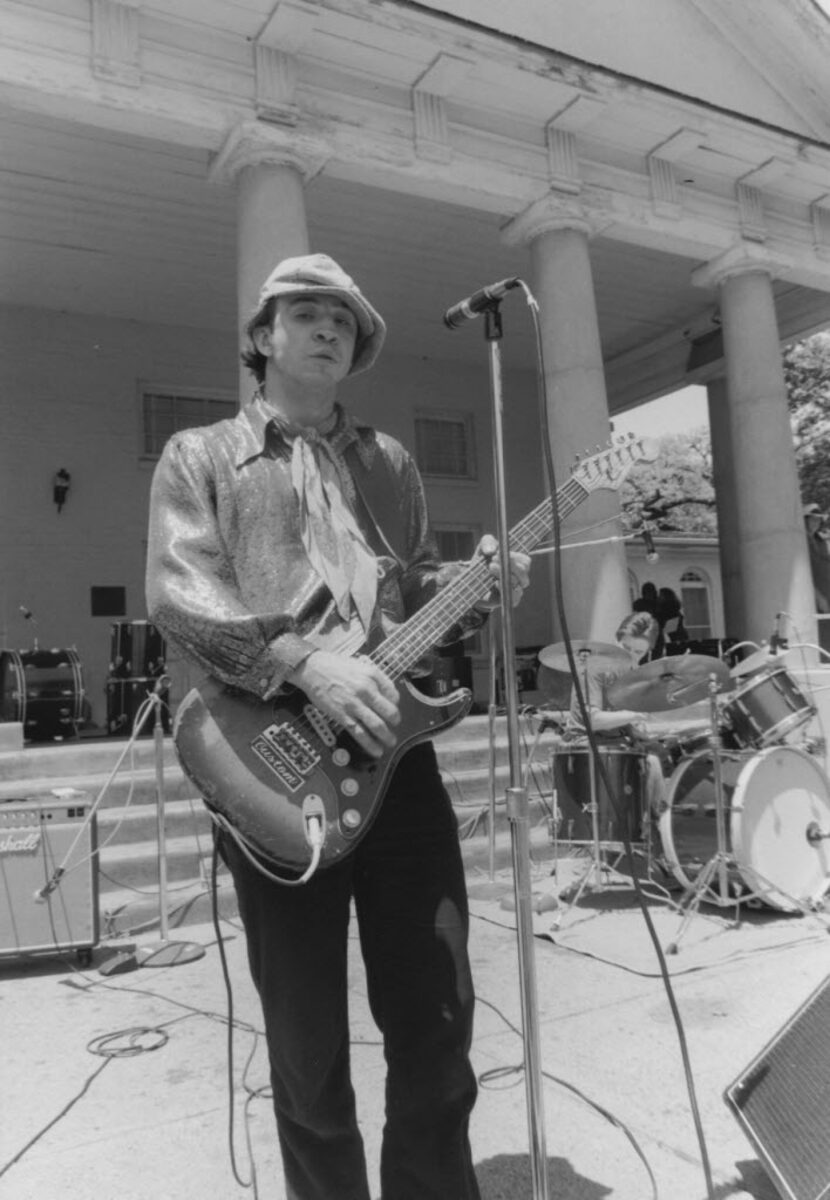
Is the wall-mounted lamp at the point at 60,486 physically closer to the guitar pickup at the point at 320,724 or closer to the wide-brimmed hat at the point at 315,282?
the wide-brimmed hat at the point at 315,282

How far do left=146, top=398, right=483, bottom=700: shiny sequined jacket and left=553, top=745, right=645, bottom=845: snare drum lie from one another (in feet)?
13.3

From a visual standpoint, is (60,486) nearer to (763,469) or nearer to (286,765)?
(763,469)

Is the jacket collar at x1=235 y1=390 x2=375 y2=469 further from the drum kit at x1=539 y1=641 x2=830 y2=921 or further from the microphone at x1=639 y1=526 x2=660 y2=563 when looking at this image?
the drum kit at x1=539 y1=641 x2=830 y2=921

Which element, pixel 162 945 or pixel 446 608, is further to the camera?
pixel 162 945

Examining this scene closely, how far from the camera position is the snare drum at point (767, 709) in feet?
19.1

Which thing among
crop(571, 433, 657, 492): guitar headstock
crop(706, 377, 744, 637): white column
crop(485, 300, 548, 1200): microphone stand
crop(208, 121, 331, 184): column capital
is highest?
Answer: crop(208, 121, 331, 184): column capital

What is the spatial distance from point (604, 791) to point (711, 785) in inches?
27.4

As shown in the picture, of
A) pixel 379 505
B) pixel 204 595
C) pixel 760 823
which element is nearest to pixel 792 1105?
pixel 379 505

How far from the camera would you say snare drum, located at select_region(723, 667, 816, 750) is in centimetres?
581

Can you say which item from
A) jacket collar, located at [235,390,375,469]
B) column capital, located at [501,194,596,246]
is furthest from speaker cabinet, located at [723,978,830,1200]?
column capital, located at [501,194,596,246]

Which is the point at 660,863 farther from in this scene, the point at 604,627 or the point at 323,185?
the point at 323,185

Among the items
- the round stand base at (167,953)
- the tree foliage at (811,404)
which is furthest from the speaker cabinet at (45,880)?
the tree foliage at (811,404)

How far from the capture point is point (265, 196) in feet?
24.5

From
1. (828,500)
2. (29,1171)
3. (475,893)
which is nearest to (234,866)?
(29,1171)
